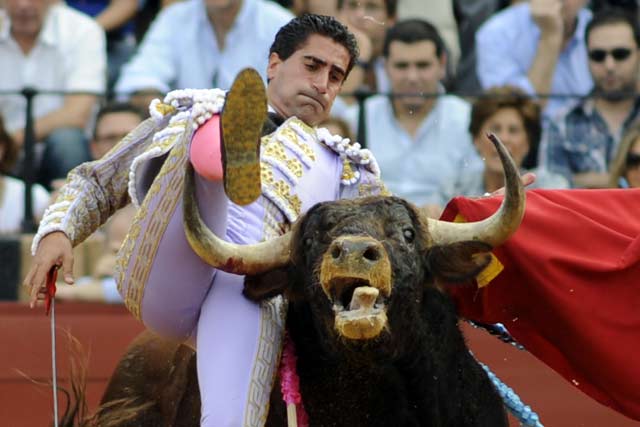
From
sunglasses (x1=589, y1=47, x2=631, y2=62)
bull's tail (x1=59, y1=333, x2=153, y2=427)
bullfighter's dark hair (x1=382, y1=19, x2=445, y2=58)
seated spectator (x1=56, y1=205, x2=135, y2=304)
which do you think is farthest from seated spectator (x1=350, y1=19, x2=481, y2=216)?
bull's tail (x1=59, y1=333, x2=153, y2=427)

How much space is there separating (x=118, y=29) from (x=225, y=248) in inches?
151

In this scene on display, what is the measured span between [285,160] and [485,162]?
98.5 inches

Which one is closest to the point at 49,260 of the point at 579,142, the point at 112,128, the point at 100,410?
the point at 100,410

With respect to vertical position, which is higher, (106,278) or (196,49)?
(196,49)

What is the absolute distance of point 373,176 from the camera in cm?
491

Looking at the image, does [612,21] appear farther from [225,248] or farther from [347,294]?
[347,294]

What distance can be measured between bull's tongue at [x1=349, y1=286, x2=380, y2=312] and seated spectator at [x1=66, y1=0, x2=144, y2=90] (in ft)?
12.9

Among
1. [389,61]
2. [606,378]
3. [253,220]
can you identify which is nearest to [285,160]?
[253,220]

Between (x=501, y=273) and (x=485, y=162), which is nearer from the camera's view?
(x=501, y=273)

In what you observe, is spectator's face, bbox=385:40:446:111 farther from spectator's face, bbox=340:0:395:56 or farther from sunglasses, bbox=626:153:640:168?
sunglasses, bbox=626:153:640:168

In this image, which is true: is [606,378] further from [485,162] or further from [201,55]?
[201,55]

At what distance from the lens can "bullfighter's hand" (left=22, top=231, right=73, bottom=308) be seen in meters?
4.75

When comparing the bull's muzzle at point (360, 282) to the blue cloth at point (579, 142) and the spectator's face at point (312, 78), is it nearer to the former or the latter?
the spectator's face at point (312, 78)

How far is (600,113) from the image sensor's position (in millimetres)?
7531
